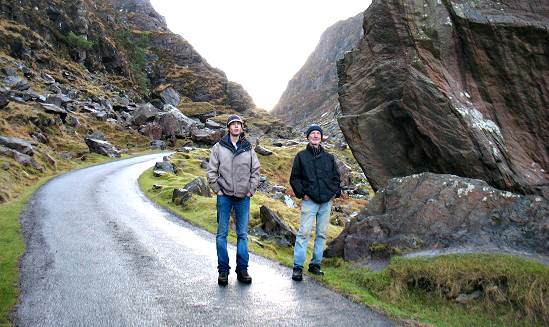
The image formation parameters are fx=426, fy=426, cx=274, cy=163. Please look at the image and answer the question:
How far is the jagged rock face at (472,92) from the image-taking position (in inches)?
552

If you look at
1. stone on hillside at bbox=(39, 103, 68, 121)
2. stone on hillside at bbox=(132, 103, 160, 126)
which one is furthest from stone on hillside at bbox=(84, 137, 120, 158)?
stone on hillside at bbox=(132, 103, 160, 126)

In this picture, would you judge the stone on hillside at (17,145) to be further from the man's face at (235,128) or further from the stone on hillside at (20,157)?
the man's face at (235,128)

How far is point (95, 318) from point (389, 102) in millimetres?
13147

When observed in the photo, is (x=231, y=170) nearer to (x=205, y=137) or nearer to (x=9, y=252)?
(x=9, y=252)

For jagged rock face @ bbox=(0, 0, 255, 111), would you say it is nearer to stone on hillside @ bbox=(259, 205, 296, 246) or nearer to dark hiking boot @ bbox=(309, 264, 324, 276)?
stone on hillside @ bbox=(259, 205, 296, 246)

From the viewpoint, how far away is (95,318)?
26.8ft

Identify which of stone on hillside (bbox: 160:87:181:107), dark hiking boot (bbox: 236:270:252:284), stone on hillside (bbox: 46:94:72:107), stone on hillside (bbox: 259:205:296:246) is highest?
stone on hillside (bbox: 160:87:181:107)

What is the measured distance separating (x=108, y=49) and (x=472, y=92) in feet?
447

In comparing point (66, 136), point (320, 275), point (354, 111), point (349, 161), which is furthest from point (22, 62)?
point (320, 275)

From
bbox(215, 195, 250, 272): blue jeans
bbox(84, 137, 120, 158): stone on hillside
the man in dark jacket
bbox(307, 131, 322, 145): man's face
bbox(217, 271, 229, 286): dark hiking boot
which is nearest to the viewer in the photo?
bbox(217, 271, 229, 286): dark hiking boot

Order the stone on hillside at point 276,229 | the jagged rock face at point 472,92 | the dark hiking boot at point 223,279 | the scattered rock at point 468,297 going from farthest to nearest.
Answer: the stone on hillside at point 276,229 → the jagged rock face at point 472,92 → the dark hiking boot at point 223,279 → the scattered rock at point 468,297

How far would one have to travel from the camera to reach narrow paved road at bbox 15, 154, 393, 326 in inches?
328

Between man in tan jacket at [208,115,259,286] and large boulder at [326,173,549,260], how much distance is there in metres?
3.83

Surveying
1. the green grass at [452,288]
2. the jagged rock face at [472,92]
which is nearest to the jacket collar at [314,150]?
the green grass at [452,288]
